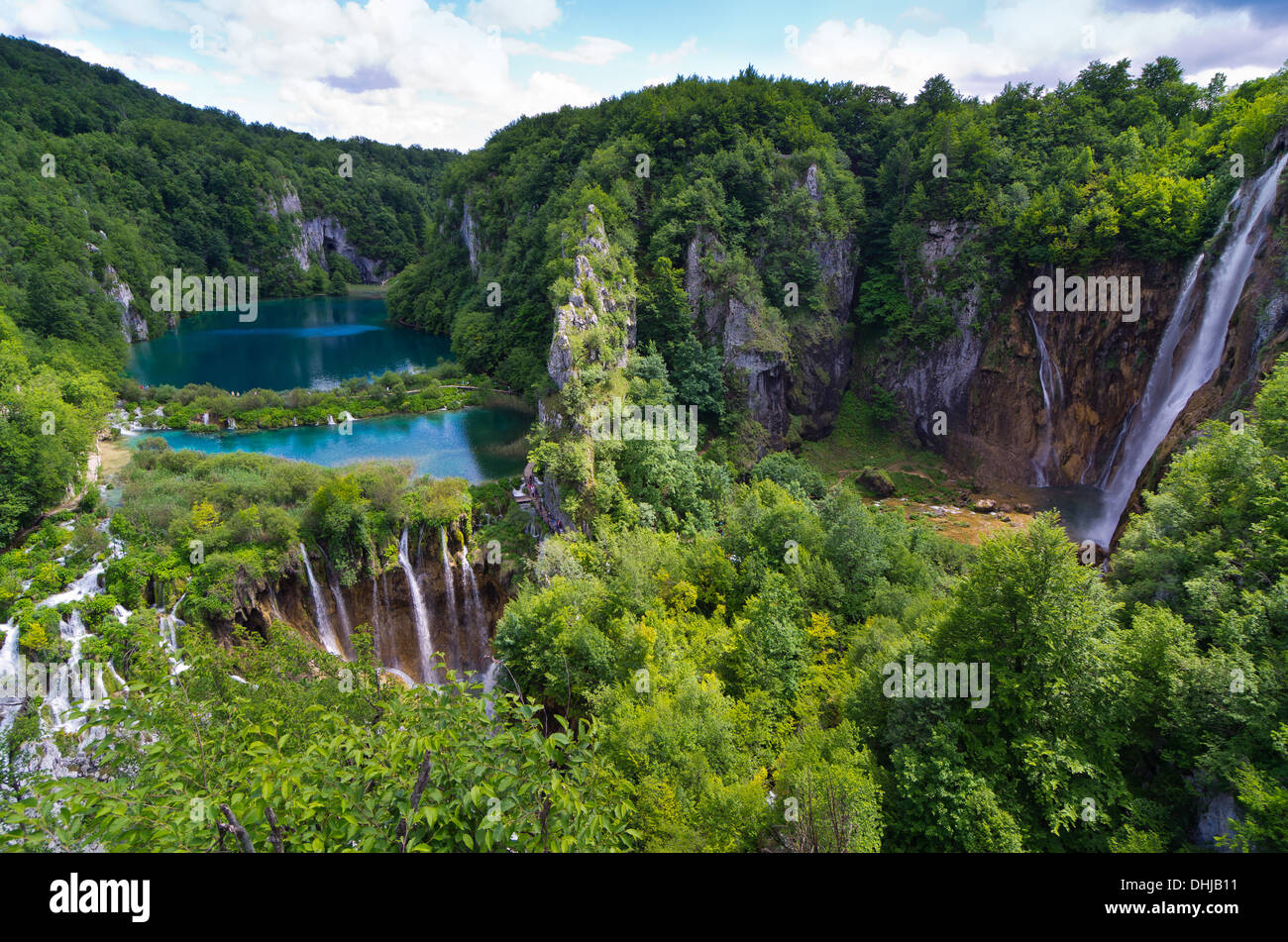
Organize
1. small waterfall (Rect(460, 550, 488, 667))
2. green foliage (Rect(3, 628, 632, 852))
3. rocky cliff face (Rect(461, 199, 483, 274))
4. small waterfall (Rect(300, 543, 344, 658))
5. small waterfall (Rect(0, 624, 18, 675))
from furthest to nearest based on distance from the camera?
1. rocky cliff face (Rect(461, 199, 483, 274))
2. small waterfall (Rect(460, 550, 488, 667))
3. small waterfall (Rect(300, 543, 344, 658))
4. small waterfall (Rect(0, 624, 18, 675))
5. green foliage (Rect(3, 628, 632, 852))

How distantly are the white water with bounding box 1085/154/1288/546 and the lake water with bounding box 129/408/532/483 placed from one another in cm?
3130

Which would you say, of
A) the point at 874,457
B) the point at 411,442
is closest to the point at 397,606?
the point at 411,442

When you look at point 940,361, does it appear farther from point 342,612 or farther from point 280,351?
point 280,351

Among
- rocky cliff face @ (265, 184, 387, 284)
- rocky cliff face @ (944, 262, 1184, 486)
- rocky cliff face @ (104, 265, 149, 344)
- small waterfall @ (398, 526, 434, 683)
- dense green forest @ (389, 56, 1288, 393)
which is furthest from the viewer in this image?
rocky cliff face @ (265, 184, 387, 284)

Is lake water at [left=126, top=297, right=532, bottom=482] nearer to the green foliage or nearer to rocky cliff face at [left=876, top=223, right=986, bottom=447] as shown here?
rocky cliff face at [left=876, top=223, right=986, bottom=447]

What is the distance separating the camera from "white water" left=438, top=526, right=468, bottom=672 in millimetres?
27484

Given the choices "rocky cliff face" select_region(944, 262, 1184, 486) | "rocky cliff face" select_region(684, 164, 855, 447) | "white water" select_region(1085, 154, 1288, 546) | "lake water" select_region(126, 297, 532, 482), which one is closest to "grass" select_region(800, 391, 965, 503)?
"rocky cliff face" select_region(684, 164, 855, 447)

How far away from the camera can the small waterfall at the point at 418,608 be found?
2683 cm

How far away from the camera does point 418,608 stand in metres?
27.2

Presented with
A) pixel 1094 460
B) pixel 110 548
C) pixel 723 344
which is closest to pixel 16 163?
pixel 110 548

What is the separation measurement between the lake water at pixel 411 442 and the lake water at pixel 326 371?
0.07m
